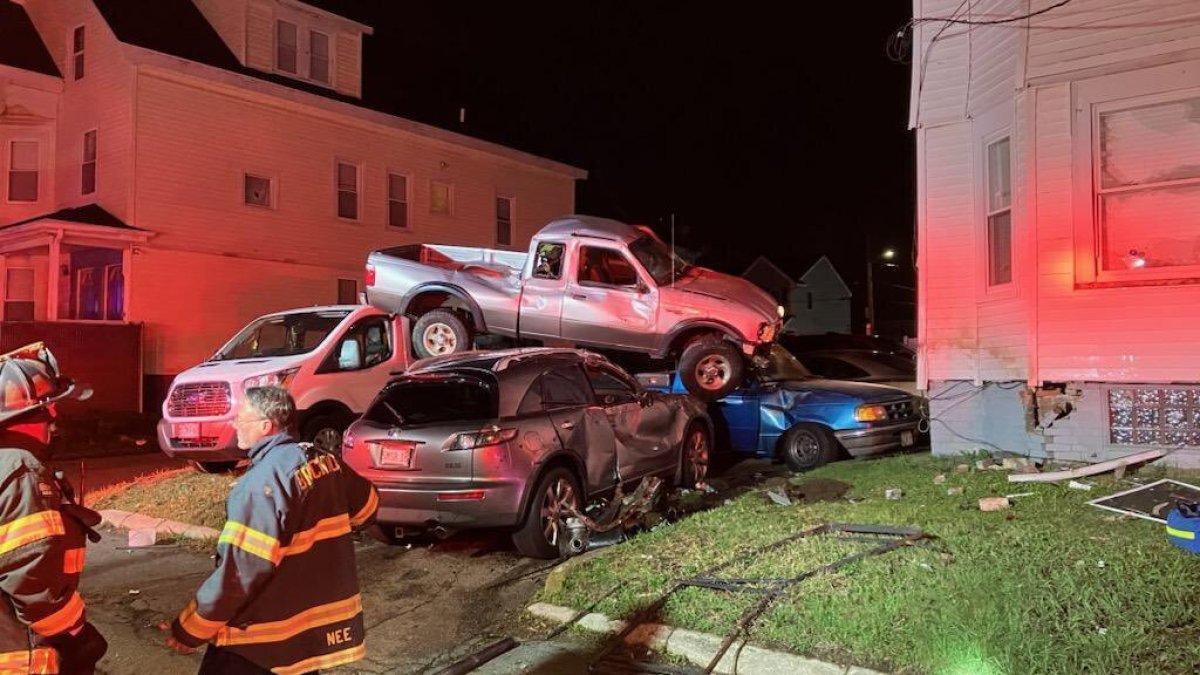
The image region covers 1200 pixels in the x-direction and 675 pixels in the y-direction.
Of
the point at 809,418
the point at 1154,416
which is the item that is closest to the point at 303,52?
the point at 809,418

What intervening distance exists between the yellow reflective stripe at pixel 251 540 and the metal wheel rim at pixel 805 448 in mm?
8609

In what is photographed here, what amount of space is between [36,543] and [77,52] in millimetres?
19505

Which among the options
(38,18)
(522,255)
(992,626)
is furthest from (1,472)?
(38,18)

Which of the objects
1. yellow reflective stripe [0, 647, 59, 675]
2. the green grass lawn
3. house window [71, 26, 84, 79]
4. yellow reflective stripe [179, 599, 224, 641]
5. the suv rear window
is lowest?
the green grass lawn

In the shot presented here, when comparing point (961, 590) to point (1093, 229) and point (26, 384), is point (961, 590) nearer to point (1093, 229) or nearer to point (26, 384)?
point (26, 384)

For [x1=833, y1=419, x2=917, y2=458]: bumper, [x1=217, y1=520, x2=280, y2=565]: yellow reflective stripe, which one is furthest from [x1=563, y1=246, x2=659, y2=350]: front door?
[x1=217, y1=520, x2=280, y2=565]: yellow reflective stripe

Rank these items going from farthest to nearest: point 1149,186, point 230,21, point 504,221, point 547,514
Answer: point 504,221, point 230,21, point 1149,186, point 547,514

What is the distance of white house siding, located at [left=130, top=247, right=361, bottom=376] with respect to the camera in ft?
55.7

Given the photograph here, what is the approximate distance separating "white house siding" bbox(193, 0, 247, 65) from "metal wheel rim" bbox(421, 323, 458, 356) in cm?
Answer: 1242

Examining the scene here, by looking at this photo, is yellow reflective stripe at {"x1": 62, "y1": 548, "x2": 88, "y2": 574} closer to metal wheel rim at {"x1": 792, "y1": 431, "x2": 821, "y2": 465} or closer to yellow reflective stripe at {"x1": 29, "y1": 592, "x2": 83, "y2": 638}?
yellow reflective stripe at {"x1": 29, "y1": 592, "x2": 83, "y2": 638}

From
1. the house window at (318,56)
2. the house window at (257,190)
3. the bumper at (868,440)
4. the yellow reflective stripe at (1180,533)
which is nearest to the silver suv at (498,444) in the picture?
the bumper at (868,440)

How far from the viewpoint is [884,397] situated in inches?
421

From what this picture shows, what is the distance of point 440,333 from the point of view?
9.66 meters

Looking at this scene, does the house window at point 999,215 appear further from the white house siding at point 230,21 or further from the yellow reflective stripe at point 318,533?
the white house siding at point 230,21
